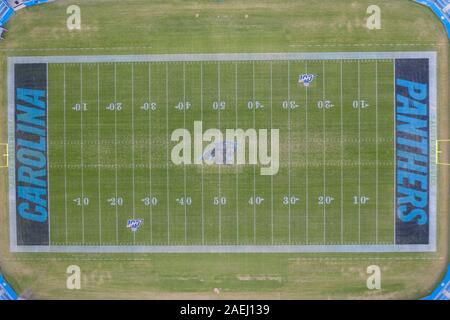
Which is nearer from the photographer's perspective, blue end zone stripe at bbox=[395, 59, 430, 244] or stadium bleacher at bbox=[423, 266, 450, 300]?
blue end zone stripe at bbox=[395, 59, 430, 244]

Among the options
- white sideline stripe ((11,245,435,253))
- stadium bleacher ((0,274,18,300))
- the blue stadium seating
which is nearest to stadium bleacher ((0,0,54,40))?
the blue stadium seating

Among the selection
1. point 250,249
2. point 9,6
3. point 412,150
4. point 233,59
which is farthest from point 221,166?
point 9,6

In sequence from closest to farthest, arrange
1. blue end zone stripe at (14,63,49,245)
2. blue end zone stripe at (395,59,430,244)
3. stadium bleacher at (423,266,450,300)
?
blue end zone stripe at (395,59,430,244), stadium bleacher at (423,266,450,300), blue end zone stripe at (14,63,49,245)

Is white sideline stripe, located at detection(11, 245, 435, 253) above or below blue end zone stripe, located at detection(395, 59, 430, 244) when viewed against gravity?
below

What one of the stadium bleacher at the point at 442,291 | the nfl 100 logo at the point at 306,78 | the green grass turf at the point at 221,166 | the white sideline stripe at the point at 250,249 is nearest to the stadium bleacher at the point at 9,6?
the green grass turf at the point at 221,166

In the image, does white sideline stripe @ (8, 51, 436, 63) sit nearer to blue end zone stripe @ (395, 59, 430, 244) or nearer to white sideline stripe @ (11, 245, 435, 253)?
blue end zone stripe @ (395, 59, 430, 244)

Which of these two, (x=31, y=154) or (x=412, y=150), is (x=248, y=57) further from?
(x=31, y=154)

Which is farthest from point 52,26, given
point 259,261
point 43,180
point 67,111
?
point 259,261
